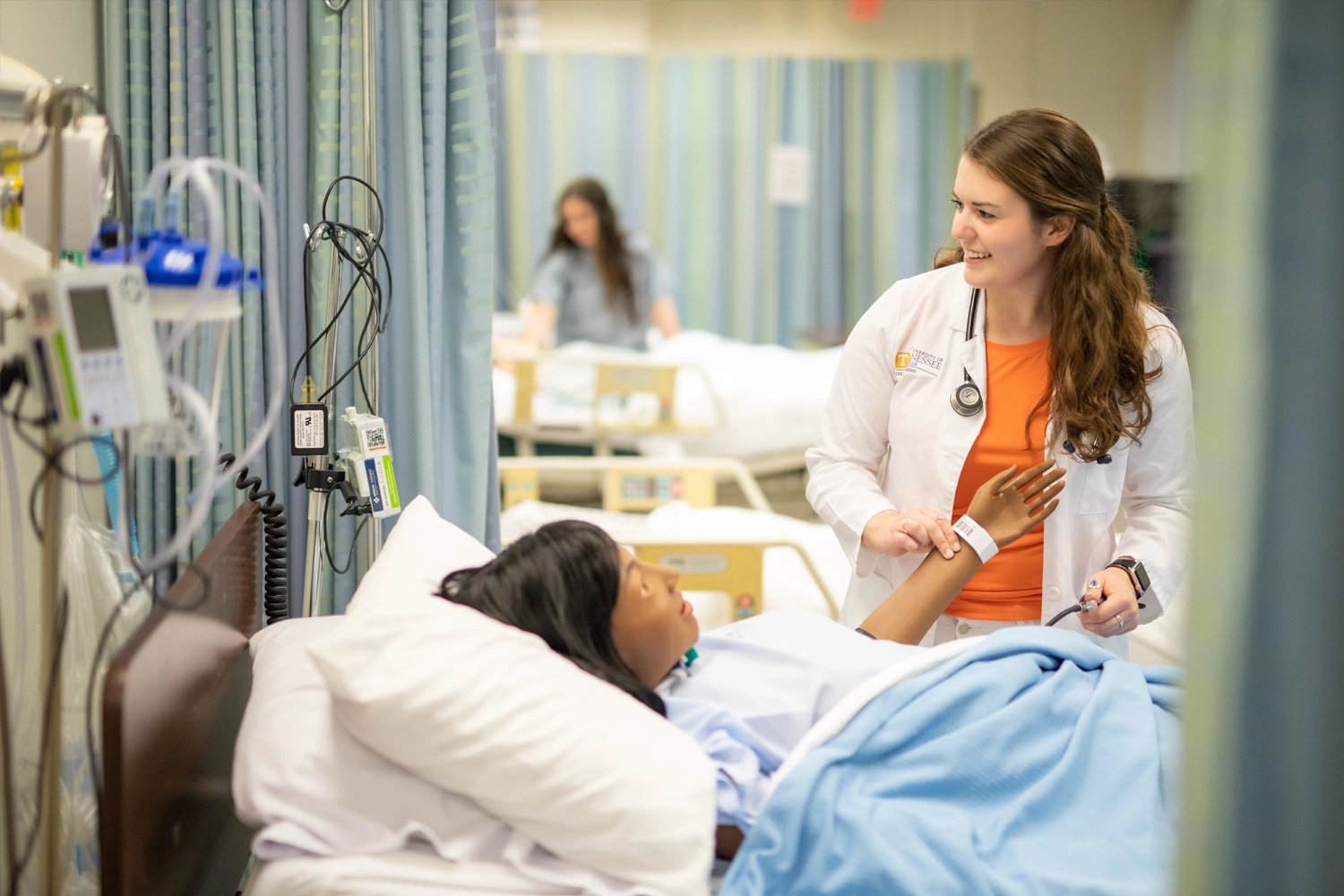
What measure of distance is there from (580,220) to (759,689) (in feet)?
11.5

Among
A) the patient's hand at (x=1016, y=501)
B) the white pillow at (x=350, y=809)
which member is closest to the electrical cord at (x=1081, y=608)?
the patient's hand at (x=1016, y=501)

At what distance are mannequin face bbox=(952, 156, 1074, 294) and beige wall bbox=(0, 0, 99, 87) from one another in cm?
138

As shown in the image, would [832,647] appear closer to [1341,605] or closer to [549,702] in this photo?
[549,702]

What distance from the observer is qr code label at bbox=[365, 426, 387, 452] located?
5.92 feet

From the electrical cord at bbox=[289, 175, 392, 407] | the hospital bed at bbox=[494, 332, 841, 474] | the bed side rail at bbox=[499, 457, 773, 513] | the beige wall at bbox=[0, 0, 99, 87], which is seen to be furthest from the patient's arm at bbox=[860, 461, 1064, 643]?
the hospital bed at bbox=[494, 332, 841, 474]

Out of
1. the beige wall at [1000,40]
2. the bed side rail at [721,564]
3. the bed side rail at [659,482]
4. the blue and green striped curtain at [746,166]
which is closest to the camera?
the bed side rail at [721,564]

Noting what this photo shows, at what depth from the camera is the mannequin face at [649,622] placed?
4.88 feet

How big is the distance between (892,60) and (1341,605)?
5642 mm

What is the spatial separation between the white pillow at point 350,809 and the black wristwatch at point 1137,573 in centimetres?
98

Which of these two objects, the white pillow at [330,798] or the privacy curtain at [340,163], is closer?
the white pillow at [330,798]

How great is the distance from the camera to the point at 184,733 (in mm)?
1356

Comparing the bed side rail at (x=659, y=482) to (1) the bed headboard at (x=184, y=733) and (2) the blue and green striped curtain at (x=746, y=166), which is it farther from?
(2) the blue and green striped curtain at (x=746, y=166)

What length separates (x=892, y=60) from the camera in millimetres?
5922

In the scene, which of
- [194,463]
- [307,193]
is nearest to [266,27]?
[307,193]
